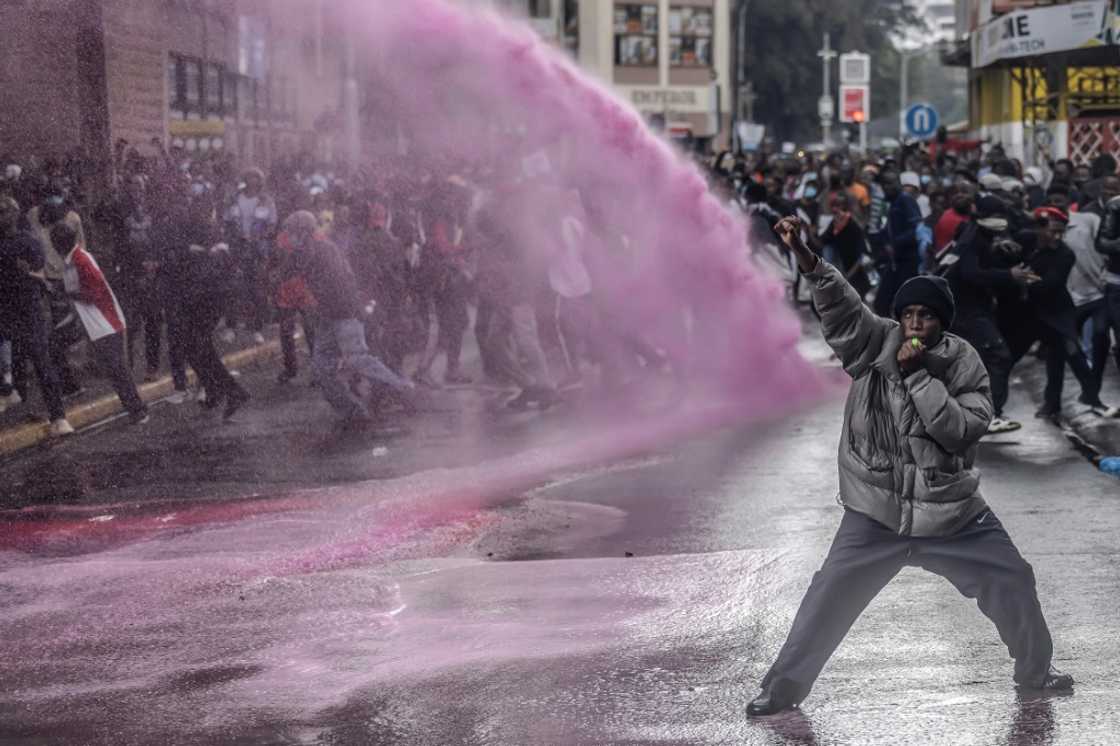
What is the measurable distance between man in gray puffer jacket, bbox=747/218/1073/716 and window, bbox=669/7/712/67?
68727mm

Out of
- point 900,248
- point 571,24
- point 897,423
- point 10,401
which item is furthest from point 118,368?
point 571,24

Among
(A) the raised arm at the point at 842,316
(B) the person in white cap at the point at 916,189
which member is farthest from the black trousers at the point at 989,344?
(B) the person in white cap at the point at 916,189

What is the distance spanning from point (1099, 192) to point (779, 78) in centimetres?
6632

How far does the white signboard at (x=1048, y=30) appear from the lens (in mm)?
30031

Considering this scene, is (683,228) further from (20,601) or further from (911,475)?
(911,475)

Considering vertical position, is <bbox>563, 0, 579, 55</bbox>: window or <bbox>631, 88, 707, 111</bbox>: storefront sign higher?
<bbox>563, 0, 579, 55</bbox>: window

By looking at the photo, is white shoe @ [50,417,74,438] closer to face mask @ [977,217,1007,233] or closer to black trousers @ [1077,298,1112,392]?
face mask @ [977,217,1007,233]

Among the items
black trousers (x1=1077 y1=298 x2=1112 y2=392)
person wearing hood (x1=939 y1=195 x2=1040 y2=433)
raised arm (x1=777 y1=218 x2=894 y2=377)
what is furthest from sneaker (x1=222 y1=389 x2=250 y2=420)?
raised arm (x1=777 y1=218 x2=894 y2=377)

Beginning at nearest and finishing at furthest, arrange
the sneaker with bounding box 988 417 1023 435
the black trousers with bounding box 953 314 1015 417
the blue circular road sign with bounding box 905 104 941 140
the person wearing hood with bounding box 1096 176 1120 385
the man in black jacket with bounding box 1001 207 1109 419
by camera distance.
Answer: the black trousers with bounding box 953 314 1015 417 → the sneaker with bounding box 988 417 1023 435 → the man in black jacket with bounding box 1001 207 1109 419 → the person wearing hood with bounding box 1096 176 1120 385 → the blue circular road sign with bounding box 905 104 941 140

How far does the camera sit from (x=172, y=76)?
28.5 m

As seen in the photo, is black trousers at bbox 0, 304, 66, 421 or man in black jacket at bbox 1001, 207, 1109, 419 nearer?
man in black jacket at bbox 1001, 207, 1109, 419

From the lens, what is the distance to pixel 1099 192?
15.3 m

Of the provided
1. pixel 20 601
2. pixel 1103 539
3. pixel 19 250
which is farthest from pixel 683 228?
pixel 20 601

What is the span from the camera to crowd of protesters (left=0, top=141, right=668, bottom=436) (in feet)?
42.8
